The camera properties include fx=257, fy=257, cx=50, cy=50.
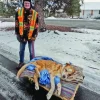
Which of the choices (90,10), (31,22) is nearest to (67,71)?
(31,22)

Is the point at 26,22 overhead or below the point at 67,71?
overhead

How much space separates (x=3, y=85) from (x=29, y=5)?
2.34m

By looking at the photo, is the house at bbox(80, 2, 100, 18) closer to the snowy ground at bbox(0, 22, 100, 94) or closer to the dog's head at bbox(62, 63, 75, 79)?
the snowy ground at bbox(0, 22, 100, 94)

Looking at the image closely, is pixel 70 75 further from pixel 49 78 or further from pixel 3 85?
pixel 3 85

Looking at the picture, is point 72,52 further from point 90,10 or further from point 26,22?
point 90,10

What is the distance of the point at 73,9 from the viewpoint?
62.3 feet

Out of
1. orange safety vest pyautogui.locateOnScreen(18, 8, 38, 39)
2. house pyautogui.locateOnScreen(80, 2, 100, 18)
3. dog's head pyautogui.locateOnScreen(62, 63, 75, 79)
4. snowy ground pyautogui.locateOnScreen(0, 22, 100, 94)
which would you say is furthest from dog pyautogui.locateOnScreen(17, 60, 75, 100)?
house pyautogui.locateOnScreen(80, 2, 100, 18)

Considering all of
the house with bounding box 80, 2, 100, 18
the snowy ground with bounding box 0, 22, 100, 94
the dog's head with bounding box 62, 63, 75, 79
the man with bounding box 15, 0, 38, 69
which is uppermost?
the man with bounding box 15, 0, 38, 69

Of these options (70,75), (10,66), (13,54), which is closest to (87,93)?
(70,75)

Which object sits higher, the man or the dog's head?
the man

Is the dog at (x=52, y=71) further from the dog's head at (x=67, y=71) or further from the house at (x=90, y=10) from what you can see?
the house at (x=90, y=10)

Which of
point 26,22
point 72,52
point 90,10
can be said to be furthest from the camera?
point 90,10

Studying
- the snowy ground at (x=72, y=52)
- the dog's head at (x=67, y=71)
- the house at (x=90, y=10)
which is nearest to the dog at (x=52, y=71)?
the dog's head at (x=67, y=71)

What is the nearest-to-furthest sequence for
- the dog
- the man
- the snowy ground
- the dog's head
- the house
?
the dog < the dog's head < the man < the snowy ground < the house
